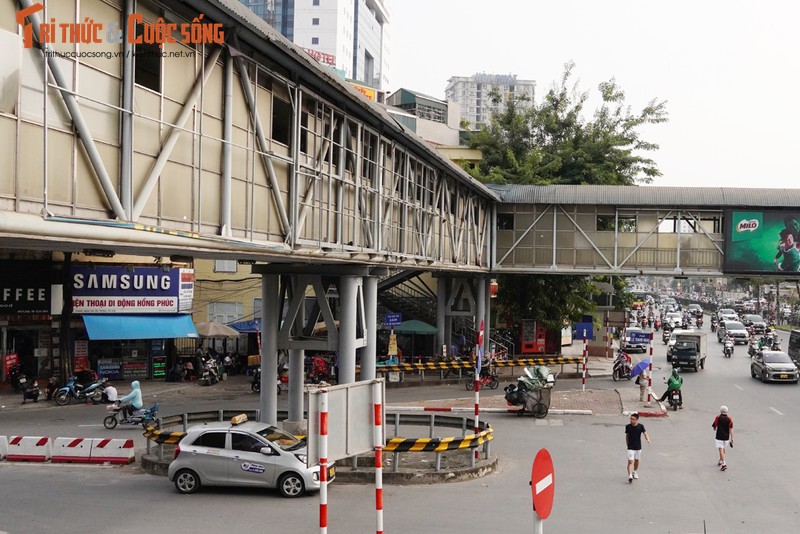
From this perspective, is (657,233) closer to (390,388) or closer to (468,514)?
(390,388)

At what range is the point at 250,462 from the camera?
15922 mm

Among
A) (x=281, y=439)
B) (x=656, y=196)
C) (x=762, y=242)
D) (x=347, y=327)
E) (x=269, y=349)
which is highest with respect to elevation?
(x=656, y=196)

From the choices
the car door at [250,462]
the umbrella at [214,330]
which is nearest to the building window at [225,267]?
the umbrella at [214,330]

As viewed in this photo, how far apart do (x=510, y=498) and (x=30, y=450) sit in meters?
11.0

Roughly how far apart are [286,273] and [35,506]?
23.7 ft

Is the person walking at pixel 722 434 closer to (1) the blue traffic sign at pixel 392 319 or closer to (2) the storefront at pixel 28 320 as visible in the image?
(1) the blue traffic sign at pixel 392 319

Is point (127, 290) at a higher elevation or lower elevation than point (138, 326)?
higher

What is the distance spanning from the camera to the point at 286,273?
64.5ft

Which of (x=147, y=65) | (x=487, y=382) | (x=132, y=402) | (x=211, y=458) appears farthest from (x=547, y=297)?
(x=147, y=65)

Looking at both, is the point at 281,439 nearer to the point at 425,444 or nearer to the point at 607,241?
the point at 425,444

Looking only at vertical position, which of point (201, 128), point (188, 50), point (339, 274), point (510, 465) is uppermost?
point (188, 50)

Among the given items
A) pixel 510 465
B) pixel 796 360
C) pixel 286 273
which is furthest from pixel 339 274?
pixel 796 360

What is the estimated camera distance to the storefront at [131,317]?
104ft

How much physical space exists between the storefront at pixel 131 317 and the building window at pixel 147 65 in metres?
22.5
